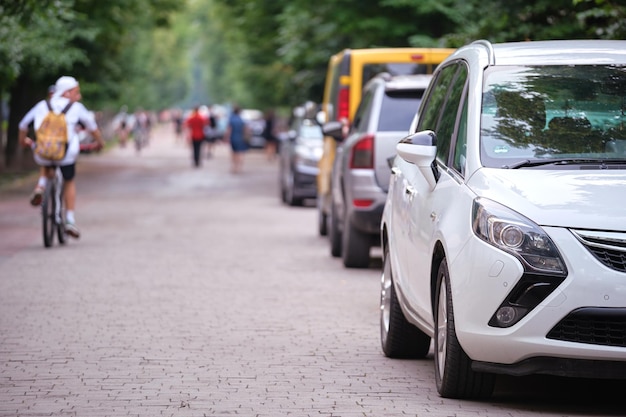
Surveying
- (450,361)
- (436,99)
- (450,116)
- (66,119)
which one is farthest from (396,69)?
(450,361)

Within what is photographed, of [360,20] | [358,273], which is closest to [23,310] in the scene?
[358,273]

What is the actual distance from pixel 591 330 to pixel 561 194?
0.63 meters

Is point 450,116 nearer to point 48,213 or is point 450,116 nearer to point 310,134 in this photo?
point 48,213

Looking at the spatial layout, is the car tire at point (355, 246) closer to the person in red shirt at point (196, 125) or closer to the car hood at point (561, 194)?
the car hood at point (561, 194)

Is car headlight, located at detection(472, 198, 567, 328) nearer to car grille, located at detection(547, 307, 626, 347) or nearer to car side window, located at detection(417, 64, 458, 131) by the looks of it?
car grille, located at detection(547, 307, 626, 347)

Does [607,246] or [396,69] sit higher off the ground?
[607,246]

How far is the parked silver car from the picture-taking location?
13.5 metres

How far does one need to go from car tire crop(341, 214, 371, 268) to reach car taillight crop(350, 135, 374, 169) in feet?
2.02

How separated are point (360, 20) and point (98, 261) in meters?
12.0

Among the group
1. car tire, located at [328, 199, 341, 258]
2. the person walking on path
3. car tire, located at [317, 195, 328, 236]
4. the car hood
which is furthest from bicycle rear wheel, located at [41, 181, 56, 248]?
the person walking on path

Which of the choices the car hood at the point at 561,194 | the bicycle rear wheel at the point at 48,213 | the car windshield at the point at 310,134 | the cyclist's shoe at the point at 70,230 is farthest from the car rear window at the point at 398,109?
the car windshield at the point at 310,134

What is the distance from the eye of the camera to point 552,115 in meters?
7.17

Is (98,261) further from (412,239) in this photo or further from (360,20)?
(360,20)

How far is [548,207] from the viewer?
634 centimetres
